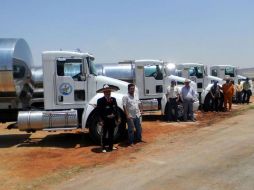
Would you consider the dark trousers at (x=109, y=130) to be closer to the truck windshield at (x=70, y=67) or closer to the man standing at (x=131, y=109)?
the man standing at (x=131, y=109)

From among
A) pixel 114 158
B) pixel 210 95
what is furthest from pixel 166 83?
pixel 114 158

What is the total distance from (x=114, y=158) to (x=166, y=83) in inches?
391

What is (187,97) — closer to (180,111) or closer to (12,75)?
(180,111)

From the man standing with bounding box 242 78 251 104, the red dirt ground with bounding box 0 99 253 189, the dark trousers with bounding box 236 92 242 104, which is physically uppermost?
the man standing with bounding box 242 78 251 104

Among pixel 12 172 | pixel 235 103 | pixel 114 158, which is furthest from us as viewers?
pixel 235 103

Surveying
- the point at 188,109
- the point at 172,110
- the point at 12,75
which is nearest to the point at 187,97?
the point at 188,109

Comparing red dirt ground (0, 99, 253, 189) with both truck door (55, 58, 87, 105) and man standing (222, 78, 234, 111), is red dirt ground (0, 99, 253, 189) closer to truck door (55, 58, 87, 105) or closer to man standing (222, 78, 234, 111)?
truck door (55, 58, 87, 105)

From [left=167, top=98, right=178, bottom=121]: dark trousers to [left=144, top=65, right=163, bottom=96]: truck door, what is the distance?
69.3 inches

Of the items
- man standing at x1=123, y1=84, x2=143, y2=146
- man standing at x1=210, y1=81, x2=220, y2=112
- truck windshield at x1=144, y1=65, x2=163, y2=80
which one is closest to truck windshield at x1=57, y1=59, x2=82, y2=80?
man standing at x1=123, y1=84, x2=143, y2=146

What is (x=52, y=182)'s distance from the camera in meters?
9.15

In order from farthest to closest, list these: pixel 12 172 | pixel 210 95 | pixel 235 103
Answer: pixel 235 103, pixel 210 95, pixel 12 172

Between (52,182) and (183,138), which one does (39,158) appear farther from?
(183,138)

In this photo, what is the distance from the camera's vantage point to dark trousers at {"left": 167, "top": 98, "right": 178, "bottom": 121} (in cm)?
1908

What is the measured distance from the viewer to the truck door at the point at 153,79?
20.9m
